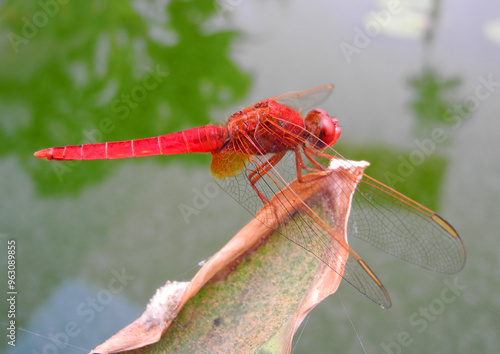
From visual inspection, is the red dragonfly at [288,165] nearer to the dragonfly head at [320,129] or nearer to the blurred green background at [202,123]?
the dragonfly head at [320,129]

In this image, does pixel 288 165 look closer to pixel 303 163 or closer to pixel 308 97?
pixel 303 163

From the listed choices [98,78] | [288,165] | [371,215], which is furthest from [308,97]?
[98,78]

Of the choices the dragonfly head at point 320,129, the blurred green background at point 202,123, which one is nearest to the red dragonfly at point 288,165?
the dragonfly head at point 320,129

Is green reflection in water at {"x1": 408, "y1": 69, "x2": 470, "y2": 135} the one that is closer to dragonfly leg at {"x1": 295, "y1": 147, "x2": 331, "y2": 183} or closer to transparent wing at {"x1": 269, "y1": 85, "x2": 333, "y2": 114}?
transparent wing at {"x1": 269, "y1": 85, "x2": 333, "y2": 114}

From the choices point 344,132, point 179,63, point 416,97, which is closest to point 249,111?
point 344,132

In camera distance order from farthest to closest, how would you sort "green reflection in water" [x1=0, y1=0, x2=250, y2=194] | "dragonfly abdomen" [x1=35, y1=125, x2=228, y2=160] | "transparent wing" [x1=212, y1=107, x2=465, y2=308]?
"green reflection in water" [x1=0, y1=0, x2=250, y2=194], "dragonfly abdomen" [x1=35, y1=125, x2=228, y2=160], "transparent wing" [x1=212, y1=107, x2=465, y2=308]

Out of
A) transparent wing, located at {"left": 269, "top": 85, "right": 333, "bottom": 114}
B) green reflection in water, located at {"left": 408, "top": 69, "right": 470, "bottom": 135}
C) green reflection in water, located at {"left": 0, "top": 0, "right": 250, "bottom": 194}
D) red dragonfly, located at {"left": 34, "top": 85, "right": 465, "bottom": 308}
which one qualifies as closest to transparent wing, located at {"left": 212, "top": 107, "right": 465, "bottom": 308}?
red dragonfly, located at {"left": 34, "top": 85, "right": 465, "bottom": 308}

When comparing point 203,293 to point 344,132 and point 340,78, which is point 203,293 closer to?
point 344,132

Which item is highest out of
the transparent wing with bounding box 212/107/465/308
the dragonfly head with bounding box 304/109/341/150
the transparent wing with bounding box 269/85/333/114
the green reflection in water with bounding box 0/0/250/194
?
the green reflection in water with bounding box 0/0/250/194
